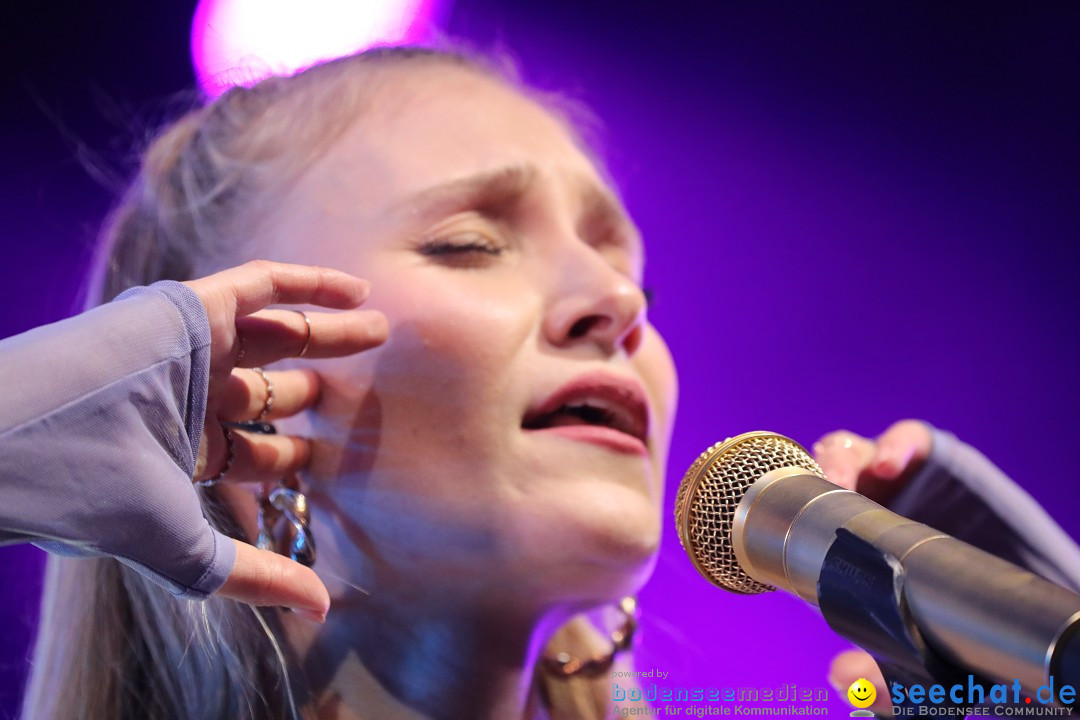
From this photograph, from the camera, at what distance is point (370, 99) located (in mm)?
1587

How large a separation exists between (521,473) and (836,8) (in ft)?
6.17

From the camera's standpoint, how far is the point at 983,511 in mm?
1697

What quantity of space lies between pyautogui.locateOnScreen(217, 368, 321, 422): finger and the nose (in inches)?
13.8

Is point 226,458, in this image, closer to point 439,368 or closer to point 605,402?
point 439,368

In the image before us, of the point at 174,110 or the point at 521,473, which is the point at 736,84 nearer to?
the point at 174,110

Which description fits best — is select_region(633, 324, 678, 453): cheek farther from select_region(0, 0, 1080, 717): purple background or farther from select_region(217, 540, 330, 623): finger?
select_region(0, 0, 1080, 717): purple background

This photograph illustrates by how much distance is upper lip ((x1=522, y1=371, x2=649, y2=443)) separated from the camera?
1.33 metres

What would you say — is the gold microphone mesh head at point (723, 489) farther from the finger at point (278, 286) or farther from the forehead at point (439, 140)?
the forehead at point (439, 140)

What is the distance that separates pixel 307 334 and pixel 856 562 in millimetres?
759

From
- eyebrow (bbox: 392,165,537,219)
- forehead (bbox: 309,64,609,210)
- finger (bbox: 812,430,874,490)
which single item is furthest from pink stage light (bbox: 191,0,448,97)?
finger (bbox: 812,430,874,490)

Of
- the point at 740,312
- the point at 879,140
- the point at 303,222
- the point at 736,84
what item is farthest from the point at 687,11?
the point at 303,222

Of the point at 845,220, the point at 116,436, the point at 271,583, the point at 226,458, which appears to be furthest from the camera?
the point at 845,220

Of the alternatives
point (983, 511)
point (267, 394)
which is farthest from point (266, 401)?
point (983, 511)

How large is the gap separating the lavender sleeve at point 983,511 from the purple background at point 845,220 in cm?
81
